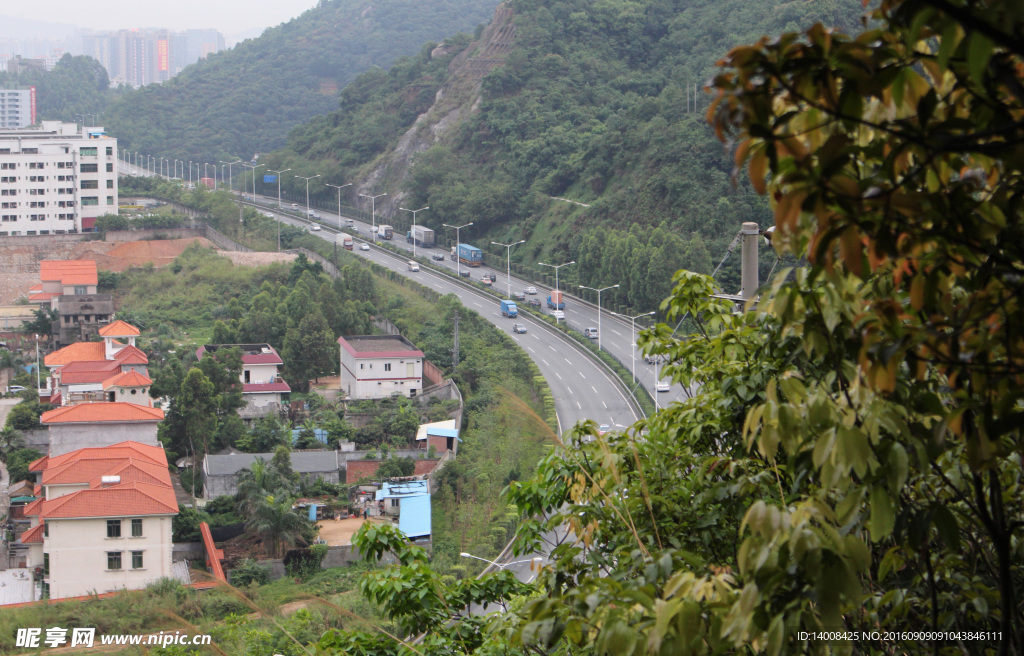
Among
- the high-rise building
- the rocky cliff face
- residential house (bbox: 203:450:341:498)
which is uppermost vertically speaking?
the high-rise building

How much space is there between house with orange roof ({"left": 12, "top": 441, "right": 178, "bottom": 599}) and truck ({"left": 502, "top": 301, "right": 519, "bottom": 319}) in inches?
633

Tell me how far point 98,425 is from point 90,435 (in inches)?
10.3

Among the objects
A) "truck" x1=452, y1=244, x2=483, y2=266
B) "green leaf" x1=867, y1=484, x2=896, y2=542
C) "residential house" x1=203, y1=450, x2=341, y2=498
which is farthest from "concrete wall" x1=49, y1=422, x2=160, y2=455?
"green leaf" x1=867, y1=484, x2=896, y2=542

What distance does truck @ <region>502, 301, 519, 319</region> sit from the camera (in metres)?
30.9

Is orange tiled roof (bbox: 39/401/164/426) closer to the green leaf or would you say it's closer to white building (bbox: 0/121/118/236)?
the green leaf

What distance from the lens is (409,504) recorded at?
1898cm

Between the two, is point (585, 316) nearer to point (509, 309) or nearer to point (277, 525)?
point (509, 309)

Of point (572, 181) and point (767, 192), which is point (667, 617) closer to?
point (767, 192)

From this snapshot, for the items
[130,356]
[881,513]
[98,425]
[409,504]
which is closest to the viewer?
[881,513]

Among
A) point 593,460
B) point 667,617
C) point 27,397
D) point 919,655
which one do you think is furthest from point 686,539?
point 27,397

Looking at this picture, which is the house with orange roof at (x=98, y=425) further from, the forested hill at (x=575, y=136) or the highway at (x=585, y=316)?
the forested hill at (x=575, y=136)

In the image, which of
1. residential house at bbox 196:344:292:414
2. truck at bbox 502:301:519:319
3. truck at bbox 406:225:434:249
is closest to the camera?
residential house at bbox 196:344:292:414

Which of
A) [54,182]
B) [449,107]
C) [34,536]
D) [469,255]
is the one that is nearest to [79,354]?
[34,536]

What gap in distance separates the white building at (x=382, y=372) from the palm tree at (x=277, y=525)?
900 cm
